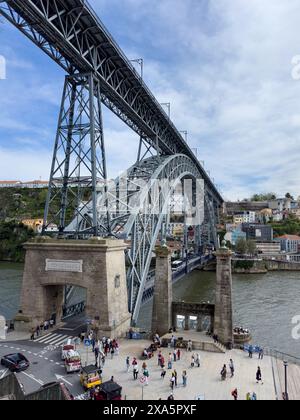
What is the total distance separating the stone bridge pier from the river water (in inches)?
377

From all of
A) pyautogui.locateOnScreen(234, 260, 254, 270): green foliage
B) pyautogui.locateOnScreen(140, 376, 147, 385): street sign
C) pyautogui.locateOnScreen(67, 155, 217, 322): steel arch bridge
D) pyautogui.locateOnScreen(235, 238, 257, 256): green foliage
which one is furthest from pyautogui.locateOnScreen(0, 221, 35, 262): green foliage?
pyautogui.locateOnScreen(140, 376, 147, 385): street sign

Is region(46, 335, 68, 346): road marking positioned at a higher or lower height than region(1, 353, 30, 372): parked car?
lower

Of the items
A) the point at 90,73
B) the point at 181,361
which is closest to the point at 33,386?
the point at 181,361

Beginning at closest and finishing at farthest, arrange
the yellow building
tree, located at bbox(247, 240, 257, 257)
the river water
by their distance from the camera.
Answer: the river water → tree, located at bbox(247, 240, 257, 257) → the yellow building

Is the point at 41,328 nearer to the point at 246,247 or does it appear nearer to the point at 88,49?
the point at 88,49

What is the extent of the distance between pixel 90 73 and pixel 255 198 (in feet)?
546

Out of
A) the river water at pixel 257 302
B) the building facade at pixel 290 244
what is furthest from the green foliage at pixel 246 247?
the river water at pixel 257 302

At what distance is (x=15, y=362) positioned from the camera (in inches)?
548

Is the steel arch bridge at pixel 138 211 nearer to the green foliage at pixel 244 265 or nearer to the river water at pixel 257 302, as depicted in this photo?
the river water at pixel 257 302

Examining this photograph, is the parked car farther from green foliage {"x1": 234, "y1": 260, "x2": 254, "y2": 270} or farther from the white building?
the white building

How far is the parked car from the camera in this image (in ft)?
45.2

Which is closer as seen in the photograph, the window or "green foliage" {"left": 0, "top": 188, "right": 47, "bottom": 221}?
the window

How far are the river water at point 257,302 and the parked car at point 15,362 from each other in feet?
47.3

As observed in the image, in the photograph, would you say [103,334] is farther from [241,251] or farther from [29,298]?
[241,251]
